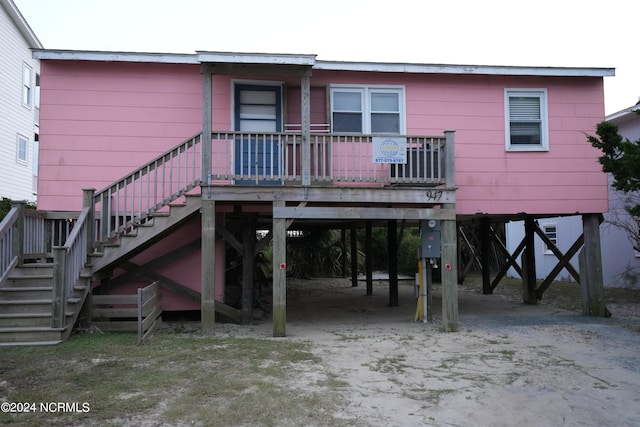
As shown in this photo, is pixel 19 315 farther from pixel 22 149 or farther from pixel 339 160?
pixel 22 149

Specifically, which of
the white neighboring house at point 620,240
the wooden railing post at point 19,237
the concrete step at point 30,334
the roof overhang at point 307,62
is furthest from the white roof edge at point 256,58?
the white neighboring house at point 620,240

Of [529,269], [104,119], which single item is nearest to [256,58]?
[104,119]

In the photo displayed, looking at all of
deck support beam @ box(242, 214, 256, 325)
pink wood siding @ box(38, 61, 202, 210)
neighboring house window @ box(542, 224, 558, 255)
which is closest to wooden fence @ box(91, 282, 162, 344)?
deck support beam @ box(242, 214, 256, 325)

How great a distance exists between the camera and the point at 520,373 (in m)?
5.86

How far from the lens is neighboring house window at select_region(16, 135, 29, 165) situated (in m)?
19.2

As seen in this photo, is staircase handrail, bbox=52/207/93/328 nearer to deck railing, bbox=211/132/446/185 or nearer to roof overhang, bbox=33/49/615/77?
deck railing, bbox=211/132/446/185

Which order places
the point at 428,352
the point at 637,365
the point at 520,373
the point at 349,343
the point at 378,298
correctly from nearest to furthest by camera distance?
the point at 520,373
the point at 637,365
the point at 428,352
the point at 349,343
the point at 378,298

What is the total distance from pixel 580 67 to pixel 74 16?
16206 millimetres

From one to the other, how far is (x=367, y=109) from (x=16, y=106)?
16178 millimetres

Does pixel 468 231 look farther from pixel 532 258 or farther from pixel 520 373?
pixel 520 373

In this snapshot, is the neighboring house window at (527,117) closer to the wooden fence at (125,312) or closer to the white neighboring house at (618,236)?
the white neighboring house at (618,236)

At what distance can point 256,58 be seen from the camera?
8055 millimetres

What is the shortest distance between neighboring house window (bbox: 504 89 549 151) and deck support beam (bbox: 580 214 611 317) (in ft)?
6.68

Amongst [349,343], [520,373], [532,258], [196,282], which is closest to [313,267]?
[532,258]
